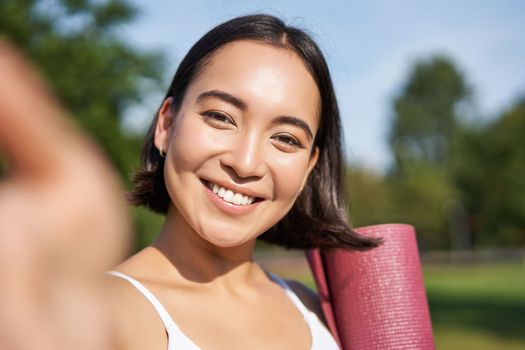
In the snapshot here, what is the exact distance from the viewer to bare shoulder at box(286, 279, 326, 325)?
9.20ft

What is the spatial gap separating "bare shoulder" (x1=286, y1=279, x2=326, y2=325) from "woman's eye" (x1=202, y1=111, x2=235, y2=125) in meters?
0.97

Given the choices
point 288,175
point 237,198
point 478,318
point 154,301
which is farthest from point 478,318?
point 154,301

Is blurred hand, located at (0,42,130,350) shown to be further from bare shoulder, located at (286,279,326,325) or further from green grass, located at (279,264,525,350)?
green grass, located at (279,264,525,350)

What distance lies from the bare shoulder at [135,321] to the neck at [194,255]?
357mm

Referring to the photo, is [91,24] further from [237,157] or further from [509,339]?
[237,157]

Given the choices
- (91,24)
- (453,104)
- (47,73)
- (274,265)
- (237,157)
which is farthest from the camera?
(453,104)

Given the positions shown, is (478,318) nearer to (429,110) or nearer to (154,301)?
(154,301)

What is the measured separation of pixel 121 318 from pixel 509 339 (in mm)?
12199

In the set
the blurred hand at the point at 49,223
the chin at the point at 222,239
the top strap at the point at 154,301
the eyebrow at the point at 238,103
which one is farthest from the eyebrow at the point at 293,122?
the blurred hand at the point at 49,223

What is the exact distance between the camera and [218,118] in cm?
212

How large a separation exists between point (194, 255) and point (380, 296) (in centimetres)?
70

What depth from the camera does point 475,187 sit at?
205 feet

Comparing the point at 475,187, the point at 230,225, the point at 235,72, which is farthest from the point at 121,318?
the point at 475,187

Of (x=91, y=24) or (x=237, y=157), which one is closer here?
(x=237, y=157)
